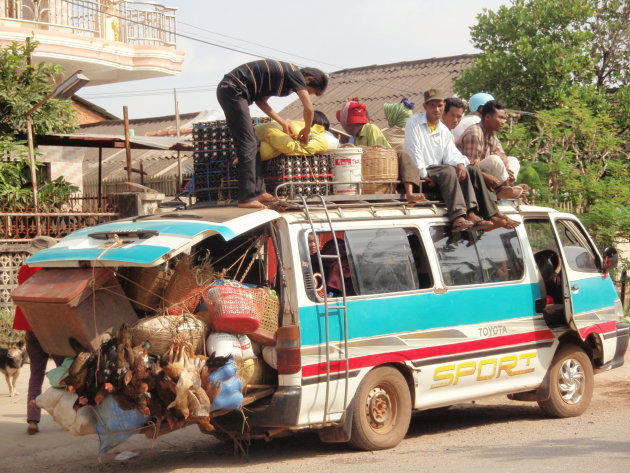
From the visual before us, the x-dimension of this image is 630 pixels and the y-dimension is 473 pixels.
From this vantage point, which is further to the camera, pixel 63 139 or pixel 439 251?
pixel 63 139

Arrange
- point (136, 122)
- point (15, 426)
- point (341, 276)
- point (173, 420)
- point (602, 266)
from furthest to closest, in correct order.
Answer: point (136, 122) → point (602, 266) → point (15, 426) → point (341, 276) → point (173, 420)

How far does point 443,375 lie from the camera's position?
7805 millimetres

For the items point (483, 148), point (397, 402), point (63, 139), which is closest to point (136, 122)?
point (63, 139)

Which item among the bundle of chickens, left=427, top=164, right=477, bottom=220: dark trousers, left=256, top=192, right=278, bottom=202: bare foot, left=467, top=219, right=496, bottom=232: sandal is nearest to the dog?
the bundle of chickens

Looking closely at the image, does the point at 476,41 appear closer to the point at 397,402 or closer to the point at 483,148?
the point at 483,148

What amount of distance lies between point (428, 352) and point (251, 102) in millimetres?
2617

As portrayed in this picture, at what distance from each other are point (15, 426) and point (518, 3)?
40.9ft

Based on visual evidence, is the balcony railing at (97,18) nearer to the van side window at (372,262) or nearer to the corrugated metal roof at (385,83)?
the corrugated metal roof at (385,83)

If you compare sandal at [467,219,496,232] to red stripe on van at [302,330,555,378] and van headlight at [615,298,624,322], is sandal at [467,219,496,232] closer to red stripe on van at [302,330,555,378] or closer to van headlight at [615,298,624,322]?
red stripe on van at [302,330,555,378]

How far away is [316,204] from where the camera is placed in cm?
731

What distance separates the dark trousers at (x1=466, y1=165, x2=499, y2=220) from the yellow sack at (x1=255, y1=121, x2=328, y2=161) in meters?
1.55

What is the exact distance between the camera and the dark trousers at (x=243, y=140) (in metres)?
7.39

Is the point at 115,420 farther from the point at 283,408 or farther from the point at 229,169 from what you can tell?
the point at 229,169

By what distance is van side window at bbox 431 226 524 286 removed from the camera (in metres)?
7.99
